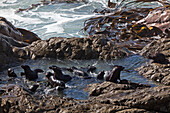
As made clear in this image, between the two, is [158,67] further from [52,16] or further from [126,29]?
[52,16]

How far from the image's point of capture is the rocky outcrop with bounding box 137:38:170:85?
6035mm

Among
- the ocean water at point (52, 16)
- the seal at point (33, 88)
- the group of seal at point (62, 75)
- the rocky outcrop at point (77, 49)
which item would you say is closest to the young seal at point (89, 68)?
the group of seal at point (62, 75)

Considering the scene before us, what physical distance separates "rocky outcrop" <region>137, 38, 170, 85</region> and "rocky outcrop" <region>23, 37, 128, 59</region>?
78 centimetres

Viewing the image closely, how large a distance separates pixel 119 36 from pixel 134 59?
3.04 meters

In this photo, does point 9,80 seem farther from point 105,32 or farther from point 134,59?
point 105,32

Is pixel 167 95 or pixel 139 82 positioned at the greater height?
pixel 167 95

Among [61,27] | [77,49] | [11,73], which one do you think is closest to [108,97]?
[11,73]

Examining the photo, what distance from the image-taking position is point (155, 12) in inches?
477

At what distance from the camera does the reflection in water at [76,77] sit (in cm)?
564

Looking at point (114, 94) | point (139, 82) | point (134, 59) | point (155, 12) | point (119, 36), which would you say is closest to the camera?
point (114, 94)

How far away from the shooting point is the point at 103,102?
15.1 ft

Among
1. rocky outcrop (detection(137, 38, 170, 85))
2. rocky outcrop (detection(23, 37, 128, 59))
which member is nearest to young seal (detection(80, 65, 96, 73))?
rocky outcrop (detection(23, 37, 128, 59))

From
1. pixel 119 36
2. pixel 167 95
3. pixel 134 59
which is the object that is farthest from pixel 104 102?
pixel 119 36

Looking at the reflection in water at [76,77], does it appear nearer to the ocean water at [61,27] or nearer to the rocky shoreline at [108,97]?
the ocean water at [61,27]
